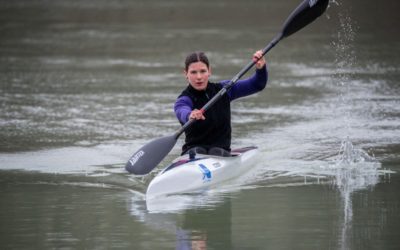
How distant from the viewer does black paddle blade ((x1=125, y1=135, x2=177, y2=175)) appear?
962cm

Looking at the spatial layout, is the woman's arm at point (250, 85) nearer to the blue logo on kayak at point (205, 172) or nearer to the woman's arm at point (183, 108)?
the woman's arm at point (183, 108)

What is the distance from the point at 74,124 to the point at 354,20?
1423cm

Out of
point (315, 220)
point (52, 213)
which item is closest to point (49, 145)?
point (52, 213)

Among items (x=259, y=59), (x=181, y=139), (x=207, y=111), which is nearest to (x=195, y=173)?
(x=207, y=111)

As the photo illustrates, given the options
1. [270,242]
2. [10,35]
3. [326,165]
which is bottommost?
[270,242]

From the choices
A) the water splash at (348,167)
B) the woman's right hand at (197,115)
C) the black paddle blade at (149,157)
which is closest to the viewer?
the water splash at (348,167)

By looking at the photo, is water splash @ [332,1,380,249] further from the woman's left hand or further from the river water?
the woman's left hand

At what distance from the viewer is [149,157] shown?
9.75 meters

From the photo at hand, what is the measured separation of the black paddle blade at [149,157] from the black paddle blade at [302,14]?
2.04 meters

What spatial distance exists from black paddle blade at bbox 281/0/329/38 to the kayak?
Result: 1.70 metres

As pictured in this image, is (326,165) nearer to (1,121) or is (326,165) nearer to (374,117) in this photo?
(374,117)

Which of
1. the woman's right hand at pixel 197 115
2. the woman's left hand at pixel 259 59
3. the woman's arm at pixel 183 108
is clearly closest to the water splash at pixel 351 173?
the woman's left hand at pixel 259 59

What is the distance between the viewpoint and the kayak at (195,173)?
9125 mm

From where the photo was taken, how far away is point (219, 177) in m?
9.69
